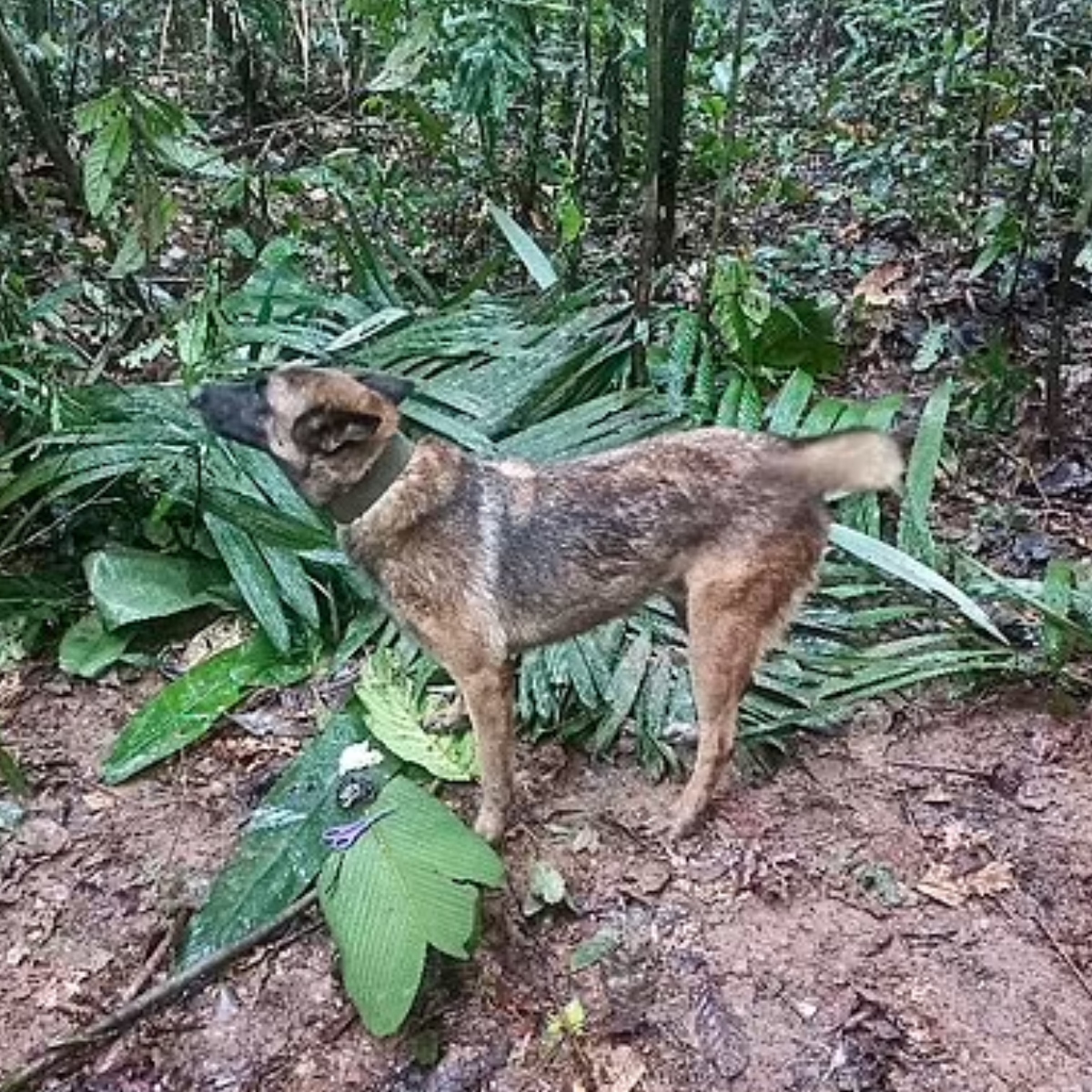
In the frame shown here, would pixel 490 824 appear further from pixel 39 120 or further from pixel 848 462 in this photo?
pixel 39 120

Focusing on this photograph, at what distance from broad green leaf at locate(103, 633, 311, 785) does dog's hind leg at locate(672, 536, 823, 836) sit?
1.50m

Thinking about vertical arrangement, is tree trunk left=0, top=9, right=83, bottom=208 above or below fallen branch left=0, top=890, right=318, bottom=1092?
above

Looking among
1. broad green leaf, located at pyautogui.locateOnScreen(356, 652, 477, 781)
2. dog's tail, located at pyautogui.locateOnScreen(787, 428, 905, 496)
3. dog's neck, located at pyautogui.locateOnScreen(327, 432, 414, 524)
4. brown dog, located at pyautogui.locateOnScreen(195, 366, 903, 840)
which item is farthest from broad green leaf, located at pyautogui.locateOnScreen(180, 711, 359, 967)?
dog's tail, located at pyautogui.locateOnScreen(787, 428, 905, 496)

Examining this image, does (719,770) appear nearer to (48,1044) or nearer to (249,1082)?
(249,1082)

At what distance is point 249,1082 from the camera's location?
3.70m

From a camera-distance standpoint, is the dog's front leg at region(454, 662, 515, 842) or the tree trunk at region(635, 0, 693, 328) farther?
the tree trunk at region(635, 0, 693, 328)

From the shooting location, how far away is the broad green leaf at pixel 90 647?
4.97 meters

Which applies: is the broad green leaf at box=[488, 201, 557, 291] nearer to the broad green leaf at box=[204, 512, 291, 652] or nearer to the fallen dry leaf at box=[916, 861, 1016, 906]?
the broad green leaf at box=[204, 512, 291, 652]

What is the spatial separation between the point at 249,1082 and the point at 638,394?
2992mm

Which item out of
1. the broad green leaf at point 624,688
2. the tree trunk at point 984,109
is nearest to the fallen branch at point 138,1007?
the broad green leaf at point 624,688

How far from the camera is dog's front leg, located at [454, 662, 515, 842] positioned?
398cm

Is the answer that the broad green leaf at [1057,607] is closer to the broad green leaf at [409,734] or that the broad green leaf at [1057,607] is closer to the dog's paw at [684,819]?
the dog's paw at [684,819]

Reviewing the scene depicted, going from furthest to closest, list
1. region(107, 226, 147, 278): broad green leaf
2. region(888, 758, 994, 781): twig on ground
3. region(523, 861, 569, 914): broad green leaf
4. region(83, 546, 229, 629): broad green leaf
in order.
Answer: region(107, 226, 147, 278): broad green leaf < region(83, 546, 229, 629): broad green leaf < region(888, 758, 994, 781): twig on ground < region(523, 861, 569, 914): broad green leaf

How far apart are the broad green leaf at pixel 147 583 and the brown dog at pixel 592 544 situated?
4.45 ft
